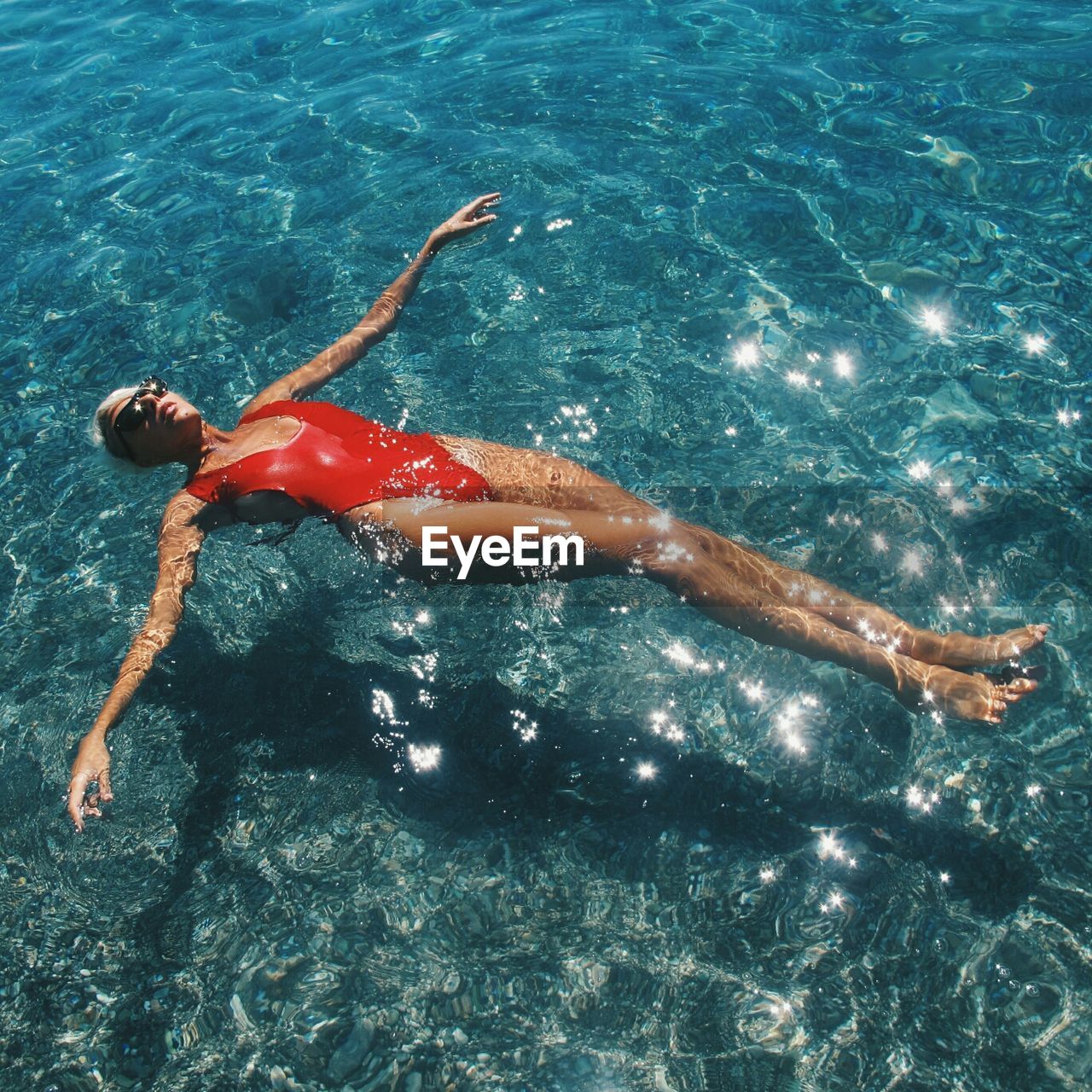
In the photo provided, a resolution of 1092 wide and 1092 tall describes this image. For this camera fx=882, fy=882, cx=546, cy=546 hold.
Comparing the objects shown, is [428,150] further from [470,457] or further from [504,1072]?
[504,1072]

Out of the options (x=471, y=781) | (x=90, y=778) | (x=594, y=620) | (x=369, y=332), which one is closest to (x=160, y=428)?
(x=90, y=778)

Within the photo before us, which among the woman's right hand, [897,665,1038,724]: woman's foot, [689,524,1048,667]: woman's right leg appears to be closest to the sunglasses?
the woman's right hand

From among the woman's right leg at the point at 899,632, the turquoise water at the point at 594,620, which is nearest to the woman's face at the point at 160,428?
the turquoise water at the point at 594,620

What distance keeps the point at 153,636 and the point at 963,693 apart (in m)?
3.48

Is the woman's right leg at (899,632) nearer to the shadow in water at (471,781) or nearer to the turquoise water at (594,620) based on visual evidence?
the turquoise water at (594,620)

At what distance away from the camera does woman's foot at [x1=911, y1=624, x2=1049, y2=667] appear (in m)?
3.94

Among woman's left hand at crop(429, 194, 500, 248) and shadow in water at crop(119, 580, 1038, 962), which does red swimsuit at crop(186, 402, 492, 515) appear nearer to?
shadow in water at crop(119, 580, 1038, 962)

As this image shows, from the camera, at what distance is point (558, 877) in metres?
3.76

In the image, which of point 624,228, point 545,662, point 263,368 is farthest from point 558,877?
point 624,228

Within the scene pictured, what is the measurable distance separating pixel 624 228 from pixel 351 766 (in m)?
4.75

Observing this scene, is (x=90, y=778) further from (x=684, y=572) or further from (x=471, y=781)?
(x=684, y=572)

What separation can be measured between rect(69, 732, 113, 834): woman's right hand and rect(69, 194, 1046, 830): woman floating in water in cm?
25

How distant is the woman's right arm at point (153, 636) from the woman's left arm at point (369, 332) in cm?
86

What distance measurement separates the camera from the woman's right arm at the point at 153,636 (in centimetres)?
332
